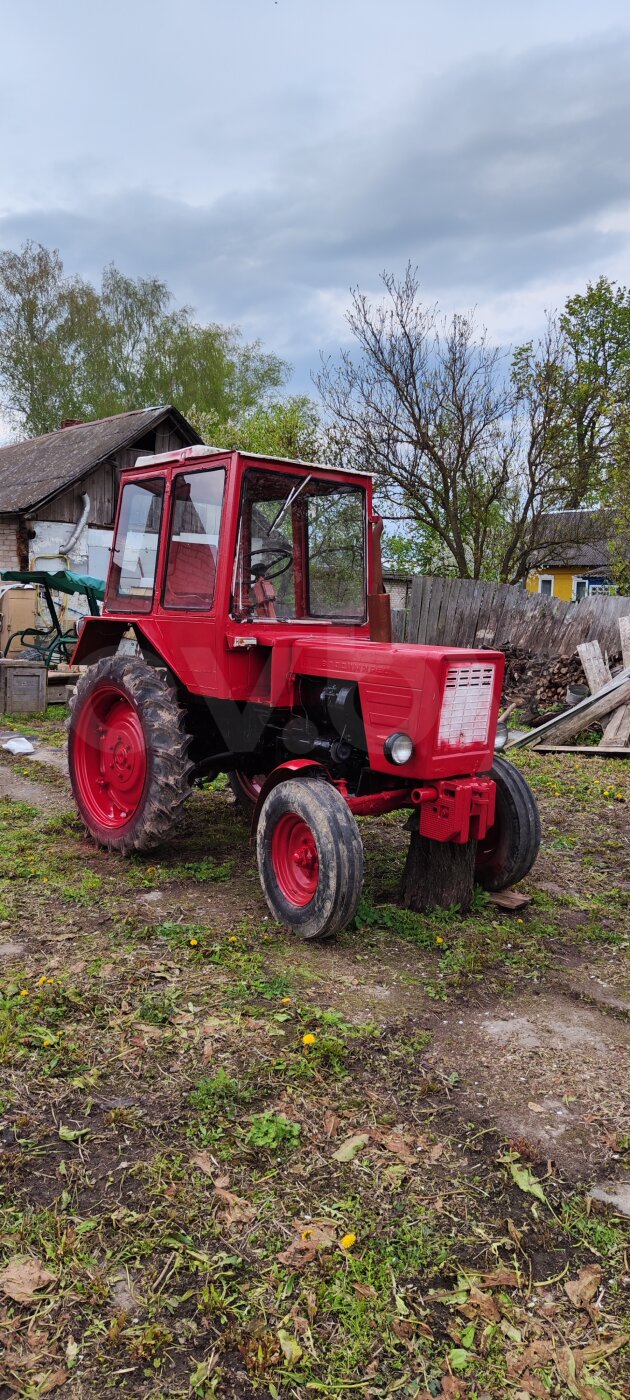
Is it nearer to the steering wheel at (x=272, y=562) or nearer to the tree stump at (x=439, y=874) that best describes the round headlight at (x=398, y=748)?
the tree stump at (x=439, y=874)

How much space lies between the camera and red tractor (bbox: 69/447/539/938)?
426 centimetres

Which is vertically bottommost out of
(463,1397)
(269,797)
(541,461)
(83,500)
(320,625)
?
(463,1397)

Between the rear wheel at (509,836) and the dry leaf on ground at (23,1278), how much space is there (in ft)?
10.2

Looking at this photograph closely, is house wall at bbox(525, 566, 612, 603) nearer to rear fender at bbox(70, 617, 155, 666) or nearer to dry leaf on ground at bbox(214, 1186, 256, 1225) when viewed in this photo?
rear fender at bbox(70, 617, 155, 666)

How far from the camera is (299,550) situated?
5.21 meters

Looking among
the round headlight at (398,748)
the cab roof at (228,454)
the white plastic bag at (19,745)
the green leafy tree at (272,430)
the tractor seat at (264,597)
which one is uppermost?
the green leafy tree at (272,430)

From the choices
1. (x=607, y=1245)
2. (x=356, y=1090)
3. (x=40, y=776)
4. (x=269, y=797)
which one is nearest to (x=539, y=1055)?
(x=356, y=1090)

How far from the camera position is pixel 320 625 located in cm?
521

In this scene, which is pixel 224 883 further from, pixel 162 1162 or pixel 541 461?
pixel 541 461

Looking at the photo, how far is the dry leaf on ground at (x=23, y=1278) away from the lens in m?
2.17

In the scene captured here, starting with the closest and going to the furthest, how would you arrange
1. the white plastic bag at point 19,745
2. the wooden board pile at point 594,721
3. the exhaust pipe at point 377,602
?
the exhaust pipe at point 377,602, the white plastic bag at point 19,745, the wooden board pile at point 594,721

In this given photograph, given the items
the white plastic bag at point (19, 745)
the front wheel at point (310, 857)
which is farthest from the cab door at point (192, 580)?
the white plastic bag at point (19, 745)

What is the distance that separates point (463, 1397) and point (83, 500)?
662 inches

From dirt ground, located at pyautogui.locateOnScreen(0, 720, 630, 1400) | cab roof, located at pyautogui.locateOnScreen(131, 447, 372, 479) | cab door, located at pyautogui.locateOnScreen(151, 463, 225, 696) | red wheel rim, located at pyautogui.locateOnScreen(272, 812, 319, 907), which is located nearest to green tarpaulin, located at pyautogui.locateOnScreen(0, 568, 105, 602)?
cab roof, located at pyautogui.locateOnScreen(131, 447, 372, 479)
